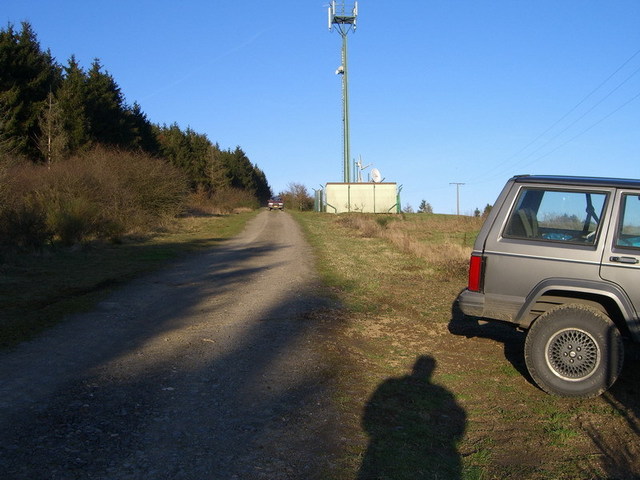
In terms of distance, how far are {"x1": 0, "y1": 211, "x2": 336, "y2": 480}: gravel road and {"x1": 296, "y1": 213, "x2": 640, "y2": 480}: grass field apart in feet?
1.23

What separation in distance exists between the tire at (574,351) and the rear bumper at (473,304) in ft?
1.80

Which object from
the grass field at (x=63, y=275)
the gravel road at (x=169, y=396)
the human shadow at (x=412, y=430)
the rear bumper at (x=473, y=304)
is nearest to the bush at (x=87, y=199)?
the grass field at (x=63, y=275)

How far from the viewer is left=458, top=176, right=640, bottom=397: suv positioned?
17.0 ft

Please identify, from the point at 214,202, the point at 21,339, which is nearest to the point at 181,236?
the point at 21,339

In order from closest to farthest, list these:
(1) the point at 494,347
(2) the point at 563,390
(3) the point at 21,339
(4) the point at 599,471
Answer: (4) the point at 599,471 → (2) the point at 563,390 → (3) the point at 21,339 → (1) the point at 494,347

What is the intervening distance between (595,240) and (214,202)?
158 feet

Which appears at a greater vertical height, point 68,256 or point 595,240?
point 595,240

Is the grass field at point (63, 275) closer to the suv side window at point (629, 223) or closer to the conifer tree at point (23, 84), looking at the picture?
the suv side window at point (629, 223)

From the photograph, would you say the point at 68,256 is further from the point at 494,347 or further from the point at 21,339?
the point at 494,347

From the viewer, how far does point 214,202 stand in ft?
170

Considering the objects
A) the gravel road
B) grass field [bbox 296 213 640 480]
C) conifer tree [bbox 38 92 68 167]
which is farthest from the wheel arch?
conifer tree [bbox 38 92 68 167]

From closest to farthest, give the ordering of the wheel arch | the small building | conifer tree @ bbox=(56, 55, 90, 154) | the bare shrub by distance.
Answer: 1. the wheel arch
2. conifer tree @ bbox=(56, 55, 90, 154)
3. the small building
4. the bare shrub

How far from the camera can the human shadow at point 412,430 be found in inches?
152

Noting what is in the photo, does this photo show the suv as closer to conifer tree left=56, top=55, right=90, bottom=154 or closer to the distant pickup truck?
conifer tree left=56, top=55, right=90, bottom=154
